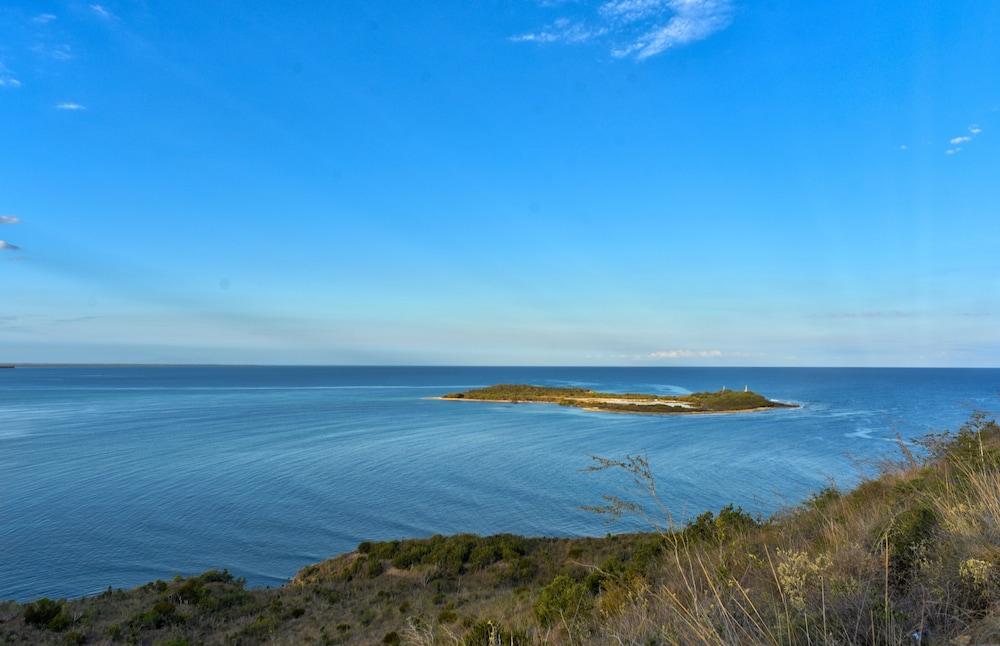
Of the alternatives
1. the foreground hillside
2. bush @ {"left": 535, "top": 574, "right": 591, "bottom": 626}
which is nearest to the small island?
the foreground hillside

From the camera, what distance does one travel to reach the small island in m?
79.8

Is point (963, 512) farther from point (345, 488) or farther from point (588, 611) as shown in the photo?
point (345, 488)

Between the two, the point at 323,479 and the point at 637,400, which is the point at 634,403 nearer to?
the point at 637,400

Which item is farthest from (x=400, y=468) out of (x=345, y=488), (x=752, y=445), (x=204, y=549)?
(x=752, y=445)

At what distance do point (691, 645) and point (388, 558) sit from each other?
69.2 ft

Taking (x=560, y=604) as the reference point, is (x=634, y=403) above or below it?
below

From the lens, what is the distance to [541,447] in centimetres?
4791

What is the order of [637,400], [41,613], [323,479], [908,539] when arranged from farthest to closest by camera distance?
1. [637,400]
2. [323,479]
3. [41,613]
4. [908,539]

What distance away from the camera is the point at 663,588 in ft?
14.5

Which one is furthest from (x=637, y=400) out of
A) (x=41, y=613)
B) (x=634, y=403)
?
(x=41, y=613)

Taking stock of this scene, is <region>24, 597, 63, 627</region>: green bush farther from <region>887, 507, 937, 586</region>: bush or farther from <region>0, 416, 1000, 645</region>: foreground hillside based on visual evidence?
<region>887, 507, 937, 586</region>: bush

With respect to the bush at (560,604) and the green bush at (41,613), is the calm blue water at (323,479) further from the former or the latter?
the green bush at (41,613)

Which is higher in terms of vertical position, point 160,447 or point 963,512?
point 963,512

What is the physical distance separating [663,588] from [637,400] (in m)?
91.1
